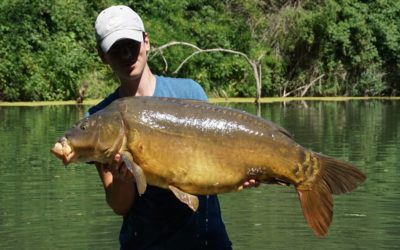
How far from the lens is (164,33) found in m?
33.3

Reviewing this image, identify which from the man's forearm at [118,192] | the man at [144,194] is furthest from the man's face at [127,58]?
the man's forearm at [118,192]

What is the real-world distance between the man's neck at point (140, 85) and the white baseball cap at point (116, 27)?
0.16 m

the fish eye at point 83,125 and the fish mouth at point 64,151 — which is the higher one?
the fish eye at point 83,125

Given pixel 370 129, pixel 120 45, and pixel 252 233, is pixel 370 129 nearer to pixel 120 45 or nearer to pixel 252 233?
pixel 252 233

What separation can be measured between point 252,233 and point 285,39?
2724 cm

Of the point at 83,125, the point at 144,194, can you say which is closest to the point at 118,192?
the point at 144,194

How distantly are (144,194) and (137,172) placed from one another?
0.45 meters

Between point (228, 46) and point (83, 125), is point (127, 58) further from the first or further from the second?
point (228, 46)

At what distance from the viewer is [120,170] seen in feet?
12.8

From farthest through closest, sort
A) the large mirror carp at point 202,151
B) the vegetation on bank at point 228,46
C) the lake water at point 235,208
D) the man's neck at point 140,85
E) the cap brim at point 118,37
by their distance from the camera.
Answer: the vegetation on bank at point 228,46 → the lake water at point 235,208 → the man's neck at point 140,85 → the cap brim at point 118,37 → the large mirror carp at point 202,151

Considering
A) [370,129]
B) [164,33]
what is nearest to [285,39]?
[164,33]

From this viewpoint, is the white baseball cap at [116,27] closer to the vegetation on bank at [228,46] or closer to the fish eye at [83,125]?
the fish eye at [83,125]

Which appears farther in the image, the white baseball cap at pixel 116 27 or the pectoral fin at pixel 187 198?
the white baseball cap at pixel 116 27

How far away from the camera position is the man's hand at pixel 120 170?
3.84m
